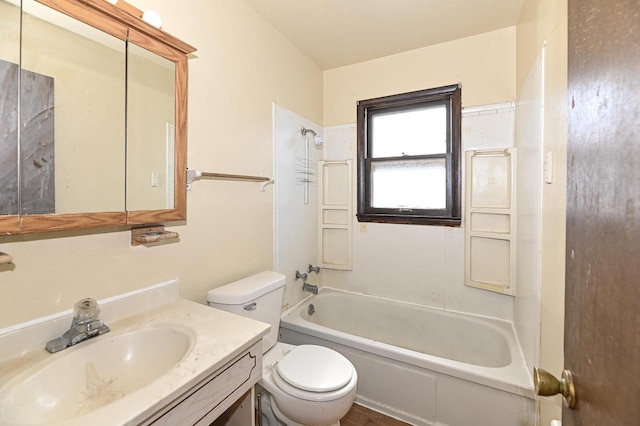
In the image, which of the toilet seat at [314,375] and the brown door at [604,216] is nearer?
the brown door at [604,216]

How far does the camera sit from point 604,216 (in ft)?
1.34

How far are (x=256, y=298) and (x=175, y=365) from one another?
689mm

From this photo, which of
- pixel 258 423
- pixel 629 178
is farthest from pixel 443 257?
pixel 629 178

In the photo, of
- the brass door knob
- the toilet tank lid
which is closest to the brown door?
the brass door knob

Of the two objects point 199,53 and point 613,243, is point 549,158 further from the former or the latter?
point 199,53

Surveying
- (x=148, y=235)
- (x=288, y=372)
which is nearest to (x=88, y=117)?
(x=148, y=235)

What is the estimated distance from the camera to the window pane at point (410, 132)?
231 centimetres

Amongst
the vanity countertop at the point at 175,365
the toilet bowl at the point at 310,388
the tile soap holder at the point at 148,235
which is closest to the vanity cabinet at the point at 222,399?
the vanity countertop at the point at 175,365

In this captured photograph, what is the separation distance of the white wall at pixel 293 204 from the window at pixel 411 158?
455mm

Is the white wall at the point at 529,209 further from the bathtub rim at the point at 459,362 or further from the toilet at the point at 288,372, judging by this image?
the toilet at the point at 288,372

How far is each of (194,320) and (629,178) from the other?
1.28 meters

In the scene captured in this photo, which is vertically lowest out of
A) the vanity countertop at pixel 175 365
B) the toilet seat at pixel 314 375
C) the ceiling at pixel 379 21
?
the toilet seat at pixel 314 375

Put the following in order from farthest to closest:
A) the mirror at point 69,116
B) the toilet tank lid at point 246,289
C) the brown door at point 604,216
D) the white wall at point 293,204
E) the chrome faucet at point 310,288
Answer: the chrome faucet at point 310,288, the white wall at point 293,204, the toilet tank lid at point 246,289, the mirror at point 69,116, the brown door at point 604,216

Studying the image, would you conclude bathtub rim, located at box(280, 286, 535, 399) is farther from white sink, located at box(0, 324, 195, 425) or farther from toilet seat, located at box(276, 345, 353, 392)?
white sink, located at box(0, 324, 195, 425)
